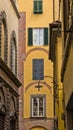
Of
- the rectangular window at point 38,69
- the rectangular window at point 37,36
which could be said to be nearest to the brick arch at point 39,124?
the rectangular window at point 38,69

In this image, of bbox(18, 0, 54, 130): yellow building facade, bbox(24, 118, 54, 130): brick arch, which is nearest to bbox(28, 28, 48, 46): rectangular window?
bbox(18, 0, 54, 130): yellow building facade

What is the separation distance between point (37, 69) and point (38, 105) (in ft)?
11.4

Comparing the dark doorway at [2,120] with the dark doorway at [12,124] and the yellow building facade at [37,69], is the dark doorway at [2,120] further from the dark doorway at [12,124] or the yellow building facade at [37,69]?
the yellow building facade at [37,69]

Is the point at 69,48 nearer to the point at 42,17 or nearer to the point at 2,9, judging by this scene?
the point at 2,9

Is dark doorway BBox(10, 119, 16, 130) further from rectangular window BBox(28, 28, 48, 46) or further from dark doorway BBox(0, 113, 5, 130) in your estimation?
rectangular window BBox(28, 28, 48, 46)

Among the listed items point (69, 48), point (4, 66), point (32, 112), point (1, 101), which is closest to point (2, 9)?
point (4, 66)

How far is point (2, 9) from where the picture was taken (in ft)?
77.6

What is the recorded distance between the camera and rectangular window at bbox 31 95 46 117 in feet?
142

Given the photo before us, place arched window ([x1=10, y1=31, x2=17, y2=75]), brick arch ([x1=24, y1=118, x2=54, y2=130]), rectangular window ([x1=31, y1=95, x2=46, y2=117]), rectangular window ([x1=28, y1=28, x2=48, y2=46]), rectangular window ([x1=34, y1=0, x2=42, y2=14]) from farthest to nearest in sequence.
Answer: rectangular window ([x1=34, y1=0, x2=42, y2=14])
rectangular window ([x1=28, y1=28, x2=48, y2=46])
rectangular window ([x1=31, y1=95, x2=46, y2=117])
brick arch ([x1=24, y1=118, x2=54, y2=130])
arched window ([x1=10, y1=31, x2=17, y2=75])

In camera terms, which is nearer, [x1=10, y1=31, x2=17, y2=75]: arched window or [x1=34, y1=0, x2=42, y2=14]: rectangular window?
[x1=10, y1=31, x2=17, y2=75]: arched window

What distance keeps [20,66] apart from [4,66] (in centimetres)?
2253

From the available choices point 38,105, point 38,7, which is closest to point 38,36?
point 38,7

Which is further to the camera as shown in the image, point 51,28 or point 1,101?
point 51,28

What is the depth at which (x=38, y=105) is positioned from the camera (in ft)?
143
